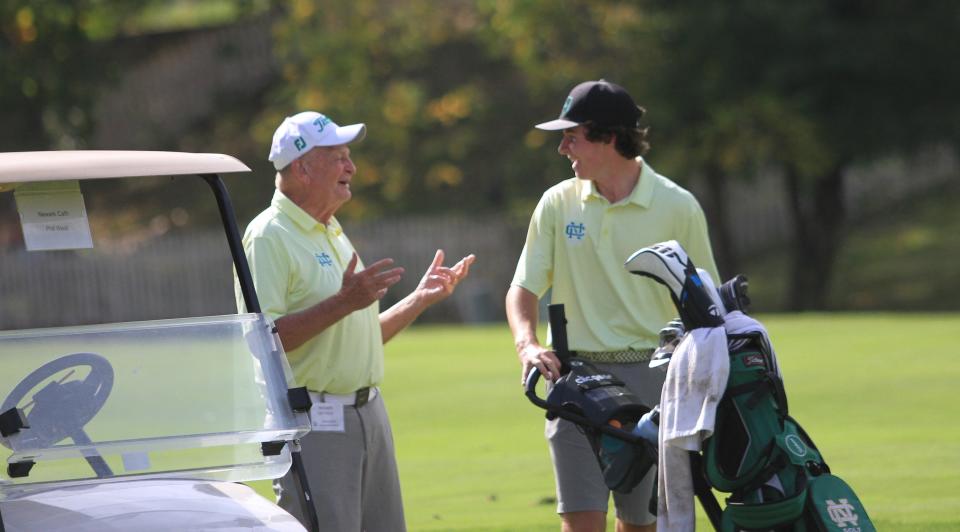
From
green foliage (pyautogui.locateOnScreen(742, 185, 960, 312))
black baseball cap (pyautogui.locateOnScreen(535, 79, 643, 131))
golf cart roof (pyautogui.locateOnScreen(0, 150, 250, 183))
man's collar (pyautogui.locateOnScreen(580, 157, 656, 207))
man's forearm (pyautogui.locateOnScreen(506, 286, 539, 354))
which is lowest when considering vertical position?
green foliage (pyautogui.locateOnScreen(742, 185, 960, 312))

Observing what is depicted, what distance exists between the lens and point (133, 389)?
4320 millimetres

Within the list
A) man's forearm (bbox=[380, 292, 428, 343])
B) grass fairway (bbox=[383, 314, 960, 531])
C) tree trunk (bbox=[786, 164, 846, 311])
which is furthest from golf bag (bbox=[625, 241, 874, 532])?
tree trunk (bbox=[786, 164, 846, 311])

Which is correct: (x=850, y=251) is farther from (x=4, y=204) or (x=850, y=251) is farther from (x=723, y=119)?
(x=4, y=204)

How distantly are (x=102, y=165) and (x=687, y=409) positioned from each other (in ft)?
5.53

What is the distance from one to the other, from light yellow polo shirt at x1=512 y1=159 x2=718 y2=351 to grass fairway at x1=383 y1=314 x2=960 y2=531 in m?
2.13

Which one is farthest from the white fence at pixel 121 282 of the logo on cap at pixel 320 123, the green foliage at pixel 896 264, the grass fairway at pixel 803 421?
the logo on cap at pixel 320 123

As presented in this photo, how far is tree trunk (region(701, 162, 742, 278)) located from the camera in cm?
2873

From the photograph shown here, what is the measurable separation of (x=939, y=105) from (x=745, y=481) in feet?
74.7

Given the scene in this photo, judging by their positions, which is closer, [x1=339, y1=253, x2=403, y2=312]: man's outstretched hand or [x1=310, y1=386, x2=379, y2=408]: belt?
[x1=339, y1=253, x2=403, y2=312]: man's outstretched hand

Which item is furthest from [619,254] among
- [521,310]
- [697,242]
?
[521,310]

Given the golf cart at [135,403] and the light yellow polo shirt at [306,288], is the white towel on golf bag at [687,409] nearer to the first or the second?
the golf cart at [135,403]

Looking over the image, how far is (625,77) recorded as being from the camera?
28797mm

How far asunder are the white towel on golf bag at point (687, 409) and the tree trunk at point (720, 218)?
79.4 feet

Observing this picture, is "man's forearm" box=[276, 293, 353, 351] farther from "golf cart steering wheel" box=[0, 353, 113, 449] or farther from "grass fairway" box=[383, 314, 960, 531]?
"grass fairway" box=[383, 314, 960, 531]
